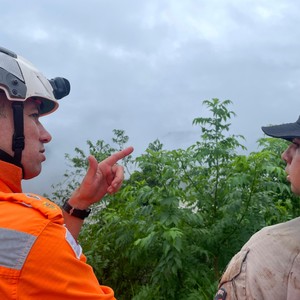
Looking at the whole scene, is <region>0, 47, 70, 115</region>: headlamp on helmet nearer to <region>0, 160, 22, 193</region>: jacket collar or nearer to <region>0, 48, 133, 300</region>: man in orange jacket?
<region>0, 48, 133, 300</region>: man in orange jacket

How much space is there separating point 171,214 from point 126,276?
5.31 feet

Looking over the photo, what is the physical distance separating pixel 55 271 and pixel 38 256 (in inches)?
3.2

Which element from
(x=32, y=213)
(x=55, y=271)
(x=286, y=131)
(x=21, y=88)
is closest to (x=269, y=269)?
(x=286, y=131)

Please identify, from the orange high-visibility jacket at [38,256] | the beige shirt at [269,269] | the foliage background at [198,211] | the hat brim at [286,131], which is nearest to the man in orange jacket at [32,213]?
the orange high-visibility jacket at [38,256]

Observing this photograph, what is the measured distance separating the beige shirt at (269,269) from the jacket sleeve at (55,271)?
0.48 m

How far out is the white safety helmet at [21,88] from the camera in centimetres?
200

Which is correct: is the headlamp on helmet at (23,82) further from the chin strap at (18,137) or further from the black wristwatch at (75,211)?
the black wristwatch at (75,211)

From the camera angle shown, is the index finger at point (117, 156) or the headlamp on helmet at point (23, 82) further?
the index finger at point (117, 156)

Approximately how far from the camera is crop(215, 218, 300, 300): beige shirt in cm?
155

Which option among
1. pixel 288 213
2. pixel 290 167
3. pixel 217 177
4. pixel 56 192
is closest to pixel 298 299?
pixel 290 167

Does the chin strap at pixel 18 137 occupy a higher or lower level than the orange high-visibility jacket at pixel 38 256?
higher

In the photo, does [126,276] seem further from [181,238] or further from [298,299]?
[298,299]

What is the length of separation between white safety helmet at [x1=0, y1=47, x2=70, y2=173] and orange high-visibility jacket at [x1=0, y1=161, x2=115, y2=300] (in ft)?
1.29

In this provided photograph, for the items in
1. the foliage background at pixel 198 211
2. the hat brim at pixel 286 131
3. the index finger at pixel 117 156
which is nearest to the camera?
the hat brim at pixel 286 131
